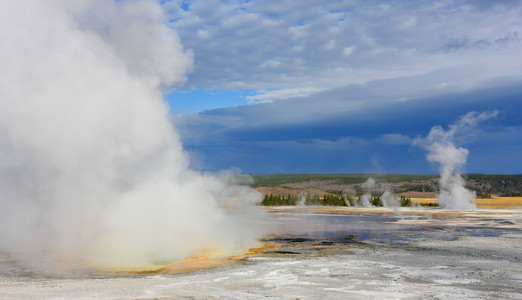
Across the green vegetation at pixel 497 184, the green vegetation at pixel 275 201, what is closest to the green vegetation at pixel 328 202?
the green vegetation at pixel 275 201

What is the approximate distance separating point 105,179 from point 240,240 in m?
8.24

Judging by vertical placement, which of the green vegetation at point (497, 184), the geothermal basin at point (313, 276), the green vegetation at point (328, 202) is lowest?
the geothermal basin at point (313, 276)

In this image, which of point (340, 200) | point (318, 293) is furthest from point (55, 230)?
point (340, 200)

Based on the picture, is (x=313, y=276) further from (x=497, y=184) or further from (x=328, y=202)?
(x=497, y=184)

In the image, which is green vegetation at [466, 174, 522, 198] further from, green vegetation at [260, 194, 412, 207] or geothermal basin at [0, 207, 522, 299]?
geothermal basin at [0, 207, 522, 299]

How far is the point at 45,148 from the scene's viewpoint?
24109mm

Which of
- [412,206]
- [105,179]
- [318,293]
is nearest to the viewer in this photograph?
[318,293]

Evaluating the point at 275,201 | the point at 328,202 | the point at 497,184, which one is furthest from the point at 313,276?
the point at 497,184

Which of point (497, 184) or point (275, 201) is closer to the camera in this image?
point (275, 201)

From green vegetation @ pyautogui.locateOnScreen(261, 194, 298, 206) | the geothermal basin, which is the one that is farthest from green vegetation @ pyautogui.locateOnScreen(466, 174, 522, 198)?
the geothermal basin

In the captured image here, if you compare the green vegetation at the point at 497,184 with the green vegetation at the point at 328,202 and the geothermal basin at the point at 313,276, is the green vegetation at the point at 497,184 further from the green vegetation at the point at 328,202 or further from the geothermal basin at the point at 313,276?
the geothermal basin at the point at 313,276

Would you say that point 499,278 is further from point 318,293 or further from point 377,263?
point 318,293

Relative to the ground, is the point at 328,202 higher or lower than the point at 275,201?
lower

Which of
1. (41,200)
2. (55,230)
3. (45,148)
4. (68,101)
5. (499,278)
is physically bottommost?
(499,278)
